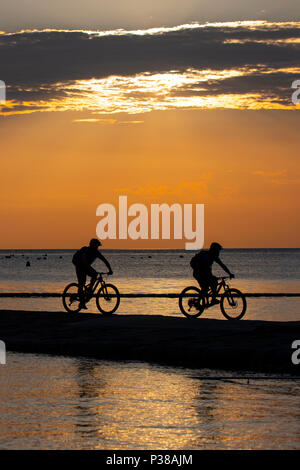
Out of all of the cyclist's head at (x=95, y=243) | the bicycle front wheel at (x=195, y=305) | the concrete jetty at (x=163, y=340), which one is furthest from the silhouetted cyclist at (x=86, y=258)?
the bicycle front wheel at (x=195, y=305)

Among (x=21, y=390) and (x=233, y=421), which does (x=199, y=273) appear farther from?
(x=233, y=421)

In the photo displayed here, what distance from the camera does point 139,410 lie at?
10445 mm

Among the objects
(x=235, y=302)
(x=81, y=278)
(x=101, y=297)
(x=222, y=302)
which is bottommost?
(x=222, y=302)

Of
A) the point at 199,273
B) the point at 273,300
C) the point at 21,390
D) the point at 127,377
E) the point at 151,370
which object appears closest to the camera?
the point at 21,390

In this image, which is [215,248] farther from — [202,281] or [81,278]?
[81,278]

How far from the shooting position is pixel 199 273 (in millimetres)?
23031

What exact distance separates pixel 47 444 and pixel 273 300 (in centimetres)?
3334

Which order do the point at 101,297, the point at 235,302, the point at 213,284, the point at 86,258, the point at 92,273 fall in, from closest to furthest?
the point at 213,284 < the point at 86,258 < the point at 92,273 < the point at 235,302 < the point at 101,297

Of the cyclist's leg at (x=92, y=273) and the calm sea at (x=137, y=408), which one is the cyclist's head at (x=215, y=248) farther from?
the calm sea at (x=137, y=408)

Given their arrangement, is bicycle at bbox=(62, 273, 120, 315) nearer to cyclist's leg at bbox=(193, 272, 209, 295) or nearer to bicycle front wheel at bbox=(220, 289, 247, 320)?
cyclist's leg at bbox=(193, 272, 209, 295)

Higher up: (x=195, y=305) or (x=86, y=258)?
(x=86, y=258)

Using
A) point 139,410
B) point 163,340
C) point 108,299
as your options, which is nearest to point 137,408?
point 139,410

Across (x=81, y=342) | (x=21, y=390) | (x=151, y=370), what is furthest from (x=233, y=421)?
(x=81, y=342)

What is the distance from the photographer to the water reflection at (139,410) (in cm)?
869
